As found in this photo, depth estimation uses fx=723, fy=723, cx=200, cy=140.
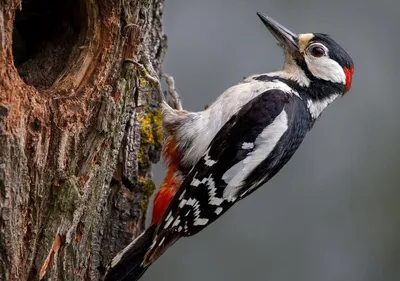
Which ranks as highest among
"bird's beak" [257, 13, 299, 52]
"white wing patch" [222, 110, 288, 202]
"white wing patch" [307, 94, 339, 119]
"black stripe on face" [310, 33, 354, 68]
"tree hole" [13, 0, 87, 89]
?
"tree hole" [13, 0, 87, 89]

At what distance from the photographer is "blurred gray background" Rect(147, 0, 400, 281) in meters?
6.29

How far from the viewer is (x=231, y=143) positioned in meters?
3.64

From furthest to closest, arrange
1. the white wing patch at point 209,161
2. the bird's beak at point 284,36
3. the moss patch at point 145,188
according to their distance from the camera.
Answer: the bird's beak at point 284,36, the moss patch at point 145,188, the white wing patch at point 209,161

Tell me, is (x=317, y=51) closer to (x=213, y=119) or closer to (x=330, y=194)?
(x=213, y=119)

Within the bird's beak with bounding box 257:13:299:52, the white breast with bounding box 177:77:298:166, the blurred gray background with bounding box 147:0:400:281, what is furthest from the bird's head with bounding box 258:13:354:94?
the blurred gray background with bounding box 147:0:400:281

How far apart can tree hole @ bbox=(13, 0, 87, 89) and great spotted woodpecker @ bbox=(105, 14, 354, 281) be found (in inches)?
25.5

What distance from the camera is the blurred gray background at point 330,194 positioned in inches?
248

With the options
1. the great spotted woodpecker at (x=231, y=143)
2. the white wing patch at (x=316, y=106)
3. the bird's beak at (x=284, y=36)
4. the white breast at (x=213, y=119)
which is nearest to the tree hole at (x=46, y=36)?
the great spotted woodpecker at (x=231, y=143)

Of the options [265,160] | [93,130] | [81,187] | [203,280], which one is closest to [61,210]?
[81,187]

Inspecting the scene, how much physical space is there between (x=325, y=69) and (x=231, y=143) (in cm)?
78

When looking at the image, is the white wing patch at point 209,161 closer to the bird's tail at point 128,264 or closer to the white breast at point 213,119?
the white breast at point 213,119

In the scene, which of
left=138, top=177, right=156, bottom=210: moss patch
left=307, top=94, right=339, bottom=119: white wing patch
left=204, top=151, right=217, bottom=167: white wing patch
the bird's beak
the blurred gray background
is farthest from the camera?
the blurred gray background

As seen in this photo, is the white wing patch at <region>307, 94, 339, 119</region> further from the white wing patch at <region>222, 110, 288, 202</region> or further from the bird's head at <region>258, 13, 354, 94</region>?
the white wing patch at <region>222, 110, 288, 202</region>

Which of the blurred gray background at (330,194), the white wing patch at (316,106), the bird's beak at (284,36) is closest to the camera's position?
the white wing patch at (316,106)
